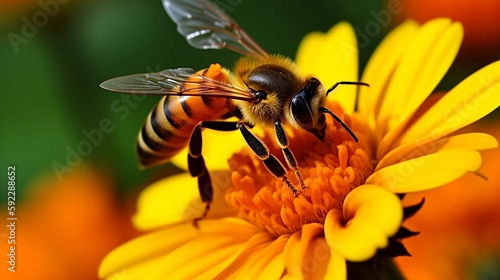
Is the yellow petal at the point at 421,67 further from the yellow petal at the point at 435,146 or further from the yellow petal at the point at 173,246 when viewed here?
the yellow petal at the point at 173,246

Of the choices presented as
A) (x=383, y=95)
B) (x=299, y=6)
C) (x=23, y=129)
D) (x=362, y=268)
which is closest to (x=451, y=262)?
(x=383, y=95)

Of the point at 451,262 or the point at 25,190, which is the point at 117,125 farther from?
the point at 451,262

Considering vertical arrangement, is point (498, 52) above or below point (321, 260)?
below
